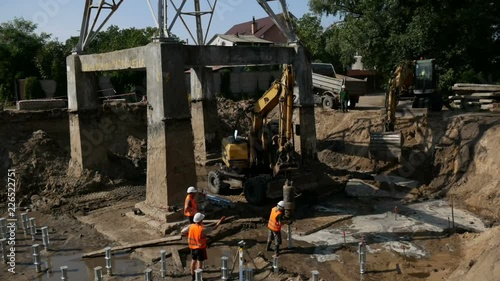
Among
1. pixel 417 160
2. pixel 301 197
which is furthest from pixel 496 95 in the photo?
pixel 301 197

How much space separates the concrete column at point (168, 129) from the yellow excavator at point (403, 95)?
7805 millimetres

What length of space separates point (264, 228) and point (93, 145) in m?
7.03

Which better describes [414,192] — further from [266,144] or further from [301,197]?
[266,144]

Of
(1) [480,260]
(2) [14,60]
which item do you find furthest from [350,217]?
(2) [14,60]

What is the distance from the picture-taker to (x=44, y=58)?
2780 cm

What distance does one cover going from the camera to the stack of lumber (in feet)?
68.0

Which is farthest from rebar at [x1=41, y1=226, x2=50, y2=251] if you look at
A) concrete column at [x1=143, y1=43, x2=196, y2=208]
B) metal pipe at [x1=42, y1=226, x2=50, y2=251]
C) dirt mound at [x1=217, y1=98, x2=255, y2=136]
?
dirt mound at [x1=217, y1=98, x2=255, y2=136]

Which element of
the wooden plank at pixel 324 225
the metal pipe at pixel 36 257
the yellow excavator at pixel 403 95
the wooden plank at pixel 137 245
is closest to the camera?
the metal pipe at pixel 36 257

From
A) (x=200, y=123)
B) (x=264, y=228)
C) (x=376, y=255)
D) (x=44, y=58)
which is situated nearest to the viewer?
(x=376, y=255)

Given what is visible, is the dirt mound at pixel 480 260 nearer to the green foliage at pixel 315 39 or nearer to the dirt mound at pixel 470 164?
the dirt mound at pixel 470 164

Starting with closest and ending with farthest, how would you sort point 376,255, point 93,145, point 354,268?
point 354,268 < point 376,255 < point 93,145

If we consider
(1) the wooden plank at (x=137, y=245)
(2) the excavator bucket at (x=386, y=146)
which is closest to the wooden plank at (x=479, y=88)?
(2) the excavator bucket at (x=386, y=146)

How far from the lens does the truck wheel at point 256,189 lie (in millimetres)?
13102

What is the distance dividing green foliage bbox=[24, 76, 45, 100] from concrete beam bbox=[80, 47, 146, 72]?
40.0ft
